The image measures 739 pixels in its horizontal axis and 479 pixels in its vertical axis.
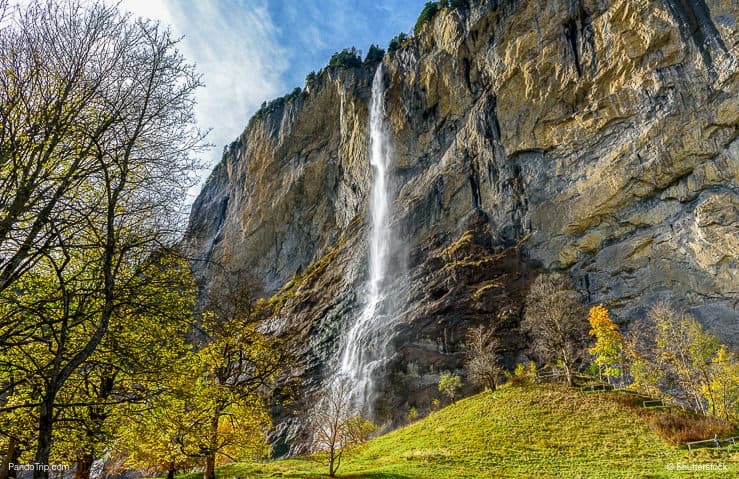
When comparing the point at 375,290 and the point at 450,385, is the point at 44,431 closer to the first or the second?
the point at 450,385

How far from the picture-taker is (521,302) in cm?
4019

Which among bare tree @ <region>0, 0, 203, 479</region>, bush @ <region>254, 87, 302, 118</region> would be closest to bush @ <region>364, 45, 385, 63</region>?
bush @ <region>254, 87, 302, 118</region>

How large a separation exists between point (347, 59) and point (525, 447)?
61.2 metres

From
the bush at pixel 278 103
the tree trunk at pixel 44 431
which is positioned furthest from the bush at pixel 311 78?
the tree trunk at pixel 44 431

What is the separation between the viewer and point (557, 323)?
3253 cm

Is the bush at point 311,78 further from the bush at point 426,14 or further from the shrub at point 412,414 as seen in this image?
the shrub at point 412,414

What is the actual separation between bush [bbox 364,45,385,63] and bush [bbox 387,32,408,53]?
155 inches

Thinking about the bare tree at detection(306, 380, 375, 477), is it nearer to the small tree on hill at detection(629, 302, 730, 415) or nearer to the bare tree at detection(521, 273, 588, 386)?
the bare tree at detection(521, 273, 588, 386)

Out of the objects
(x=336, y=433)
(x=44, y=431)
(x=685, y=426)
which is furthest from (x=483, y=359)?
(x=44, y=431)

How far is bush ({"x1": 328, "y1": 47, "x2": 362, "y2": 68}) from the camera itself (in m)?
67.3

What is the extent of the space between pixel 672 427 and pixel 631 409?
12.0 ft

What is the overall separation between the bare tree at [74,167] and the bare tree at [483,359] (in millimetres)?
28505

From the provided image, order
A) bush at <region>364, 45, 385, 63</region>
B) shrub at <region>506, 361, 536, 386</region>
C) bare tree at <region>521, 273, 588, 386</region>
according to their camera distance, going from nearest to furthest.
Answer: bare tree at <region>521, 273, 588, 386</region>
shrub at <region>506, 361, 536, 386</region>
bush at <region>364, 45, 385, 63</region>

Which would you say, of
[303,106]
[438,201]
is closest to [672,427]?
[438,201]
